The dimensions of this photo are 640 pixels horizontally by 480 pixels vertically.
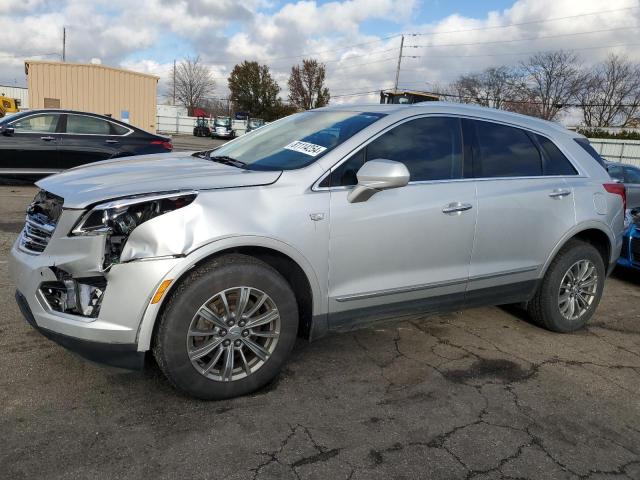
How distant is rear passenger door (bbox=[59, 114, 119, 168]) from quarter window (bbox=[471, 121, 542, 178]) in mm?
7636

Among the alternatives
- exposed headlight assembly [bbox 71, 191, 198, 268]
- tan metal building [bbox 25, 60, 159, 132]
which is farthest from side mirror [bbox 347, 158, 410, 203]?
tan metal building [bbox 25, 60, 159, 132]

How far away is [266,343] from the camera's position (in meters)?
3.10

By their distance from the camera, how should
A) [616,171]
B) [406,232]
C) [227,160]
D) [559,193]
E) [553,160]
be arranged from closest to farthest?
[406,232] < [227,160] < [559,193] < [553,160] < [616,171]

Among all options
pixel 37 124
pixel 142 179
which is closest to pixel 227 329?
pixel 142 179

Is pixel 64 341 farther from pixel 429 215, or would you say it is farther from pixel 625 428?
pixel 625 428

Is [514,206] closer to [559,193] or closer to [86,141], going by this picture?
[559,193]

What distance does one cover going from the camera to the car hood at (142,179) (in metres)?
2.79

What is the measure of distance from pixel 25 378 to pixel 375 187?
2.27m

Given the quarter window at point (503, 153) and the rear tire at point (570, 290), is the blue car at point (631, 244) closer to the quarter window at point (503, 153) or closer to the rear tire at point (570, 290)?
the rear tire at point (570, 290)

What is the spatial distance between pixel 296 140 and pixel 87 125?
750cm

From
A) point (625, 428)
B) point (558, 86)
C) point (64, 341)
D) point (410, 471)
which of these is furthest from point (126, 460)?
point (558, 86)

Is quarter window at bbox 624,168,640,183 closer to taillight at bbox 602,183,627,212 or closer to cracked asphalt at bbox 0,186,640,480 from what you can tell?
taillight at bbox 602,183,627,212

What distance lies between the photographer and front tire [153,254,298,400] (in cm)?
277

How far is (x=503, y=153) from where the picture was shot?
3.99m
